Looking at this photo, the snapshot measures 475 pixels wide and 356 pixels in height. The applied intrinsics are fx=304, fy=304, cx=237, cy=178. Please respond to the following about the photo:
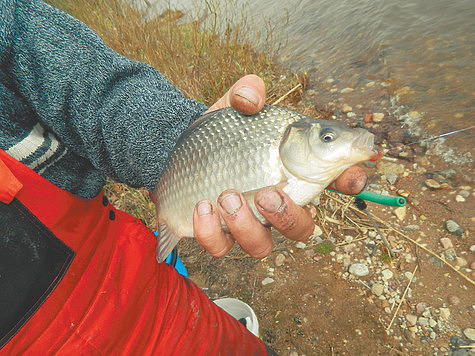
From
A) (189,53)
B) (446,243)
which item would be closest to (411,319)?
(446,243)

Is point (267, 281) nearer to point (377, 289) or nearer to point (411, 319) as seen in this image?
point (377, 289)

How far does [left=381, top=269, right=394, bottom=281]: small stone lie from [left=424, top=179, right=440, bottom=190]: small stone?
3.55 feet

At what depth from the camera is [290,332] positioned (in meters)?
2.41

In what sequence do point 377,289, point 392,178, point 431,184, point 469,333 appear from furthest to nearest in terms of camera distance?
point 392,178
point 431,184
point 377,289
point 469,333

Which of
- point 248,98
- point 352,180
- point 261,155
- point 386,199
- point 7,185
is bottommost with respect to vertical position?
point 386,199

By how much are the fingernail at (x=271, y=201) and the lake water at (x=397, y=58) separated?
287cm

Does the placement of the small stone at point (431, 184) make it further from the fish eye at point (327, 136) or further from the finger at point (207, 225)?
the finger at point (207, 225)

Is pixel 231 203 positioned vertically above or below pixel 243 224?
above

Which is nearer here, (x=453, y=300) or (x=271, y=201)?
(x=271, y=201)

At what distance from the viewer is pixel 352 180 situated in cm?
166

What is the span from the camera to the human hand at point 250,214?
4.72 ft

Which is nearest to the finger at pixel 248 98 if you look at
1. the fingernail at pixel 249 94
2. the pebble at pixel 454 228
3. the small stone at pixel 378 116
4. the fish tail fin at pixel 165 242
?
the fingernail at pixel 249 94

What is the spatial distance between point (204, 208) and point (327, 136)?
68 cm

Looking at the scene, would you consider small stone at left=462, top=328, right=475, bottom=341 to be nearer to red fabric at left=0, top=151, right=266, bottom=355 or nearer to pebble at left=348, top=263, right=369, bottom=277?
pebble at left=348, top=263, right=369, bottom=277
